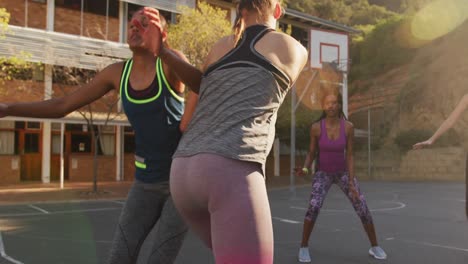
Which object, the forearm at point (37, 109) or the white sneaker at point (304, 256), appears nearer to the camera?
the forearm at point (37, 109)

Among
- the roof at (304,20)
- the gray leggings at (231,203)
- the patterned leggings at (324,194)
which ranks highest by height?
the roof at (304,20)

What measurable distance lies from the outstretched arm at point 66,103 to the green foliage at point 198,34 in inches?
602

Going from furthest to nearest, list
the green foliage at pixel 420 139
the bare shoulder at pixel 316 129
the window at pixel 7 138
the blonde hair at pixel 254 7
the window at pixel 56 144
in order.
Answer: the green foliage at pixel 420 139
the window at pixel 56 144
the window at pixel 7 138
the bare shoulder at pixel 316 129
the blonde hair at pixel 254 7

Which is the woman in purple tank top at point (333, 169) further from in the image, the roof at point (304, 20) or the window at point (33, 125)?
the roof at point (304, 20)

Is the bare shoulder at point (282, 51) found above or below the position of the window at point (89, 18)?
below

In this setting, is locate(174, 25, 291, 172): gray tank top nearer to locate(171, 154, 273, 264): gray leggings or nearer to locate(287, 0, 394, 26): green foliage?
locate(171, 154, 273, 264): gray leggings

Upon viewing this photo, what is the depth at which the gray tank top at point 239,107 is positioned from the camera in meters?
1.86

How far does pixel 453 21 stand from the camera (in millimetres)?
42000

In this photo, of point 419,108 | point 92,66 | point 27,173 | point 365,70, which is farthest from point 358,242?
point 365,70

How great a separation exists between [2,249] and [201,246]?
266 centimetres

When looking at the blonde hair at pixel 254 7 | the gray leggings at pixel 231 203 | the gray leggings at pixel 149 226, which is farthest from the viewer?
the gray leggings at pixel 149 226

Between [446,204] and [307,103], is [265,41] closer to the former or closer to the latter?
[446,204]

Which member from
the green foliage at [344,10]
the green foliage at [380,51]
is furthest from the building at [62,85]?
the green foliage at [380,51]

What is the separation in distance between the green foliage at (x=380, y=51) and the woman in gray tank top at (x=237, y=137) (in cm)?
4390
